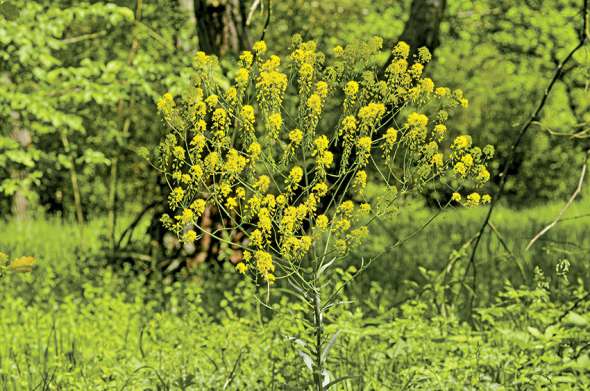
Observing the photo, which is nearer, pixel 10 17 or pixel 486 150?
pixel 10 17

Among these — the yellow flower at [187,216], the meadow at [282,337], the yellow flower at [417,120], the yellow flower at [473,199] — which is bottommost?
the meadow at [282,337]

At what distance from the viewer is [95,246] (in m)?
7.84

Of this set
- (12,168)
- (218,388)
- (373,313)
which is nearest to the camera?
(218,388)

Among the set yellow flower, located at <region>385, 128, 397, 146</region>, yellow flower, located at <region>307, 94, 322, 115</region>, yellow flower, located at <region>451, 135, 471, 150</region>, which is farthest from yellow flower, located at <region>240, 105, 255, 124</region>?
yellow flower, located at <region>451, 135, 471, 150</region>

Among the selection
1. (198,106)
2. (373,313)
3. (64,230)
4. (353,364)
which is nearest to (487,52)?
(64,230)

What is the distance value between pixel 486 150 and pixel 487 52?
8.92 metres

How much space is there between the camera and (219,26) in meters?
6.23

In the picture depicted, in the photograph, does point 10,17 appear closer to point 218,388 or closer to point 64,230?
point 218,388

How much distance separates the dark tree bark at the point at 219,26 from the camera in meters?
6.21

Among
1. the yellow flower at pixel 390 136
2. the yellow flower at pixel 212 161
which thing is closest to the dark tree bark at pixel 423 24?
the yellow flower at pixel 390 136

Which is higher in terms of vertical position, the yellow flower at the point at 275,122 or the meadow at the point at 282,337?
the yellow flower at the point at 275,122

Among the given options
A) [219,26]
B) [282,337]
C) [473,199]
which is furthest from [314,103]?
[219,26]

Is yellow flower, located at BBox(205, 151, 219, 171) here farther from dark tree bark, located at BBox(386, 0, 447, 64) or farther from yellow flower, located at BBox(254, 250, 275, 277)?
dark tree bark, located at BBox(386, 0, 447, 64)

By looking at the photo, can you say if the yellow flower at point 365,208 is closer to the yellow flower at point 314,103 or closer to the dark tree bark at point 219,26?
the yellow flower at point 314,103
